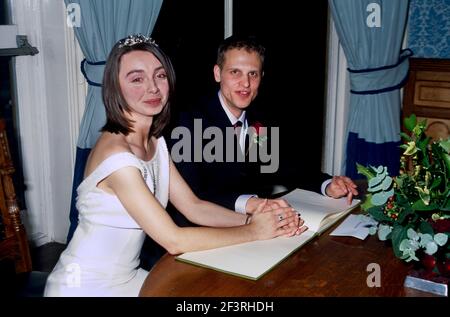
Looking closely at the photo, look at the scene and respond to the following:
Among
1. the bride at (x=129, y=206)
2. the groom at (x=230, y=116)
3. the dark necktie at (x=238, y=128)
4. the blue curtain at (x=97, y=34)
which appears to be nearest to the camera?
the bride at (x=129, y=206)

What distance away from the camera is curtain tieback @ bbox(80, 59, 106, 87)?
3016 mm

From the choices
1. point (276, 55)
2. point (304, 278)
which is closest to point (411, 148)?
point (304, 278)

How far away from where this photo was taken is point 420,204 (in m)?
1.40

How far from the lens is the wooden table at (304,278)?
1354 millimetres

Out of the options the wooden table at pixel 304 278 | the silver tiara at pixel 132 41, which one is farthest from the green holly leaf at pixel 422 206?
the silver tiara at pixel 132 41

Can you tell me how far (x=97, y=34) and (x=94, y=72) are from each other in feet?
0.71

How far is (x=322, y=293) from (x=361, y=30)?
2.70m

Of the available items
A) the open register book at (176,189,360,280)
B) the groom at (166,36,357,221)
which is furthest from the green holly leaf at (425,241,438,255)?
the groom at (166,36,357,221)

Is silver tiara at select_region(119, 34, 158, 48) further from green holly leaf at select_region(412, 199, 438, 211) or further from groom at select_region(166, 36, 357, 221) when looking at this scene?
green holly leaf at select_region(412, 199, 438, 211)

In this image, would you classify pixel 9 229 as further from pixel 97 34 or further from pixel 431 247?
pixel 97 34

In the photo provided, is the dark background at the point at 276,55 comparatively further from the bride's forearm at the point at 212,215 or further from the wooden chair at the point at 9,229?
the wooden chair at the point at 9,229

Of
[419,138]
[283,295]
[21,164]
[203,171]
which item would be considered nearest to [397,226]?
[419,138]

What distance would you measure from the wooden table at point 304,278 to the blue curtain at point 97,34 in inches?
64.5

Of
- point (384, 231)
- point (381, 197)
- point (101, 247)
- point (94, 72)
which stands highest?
point (94, 72)
